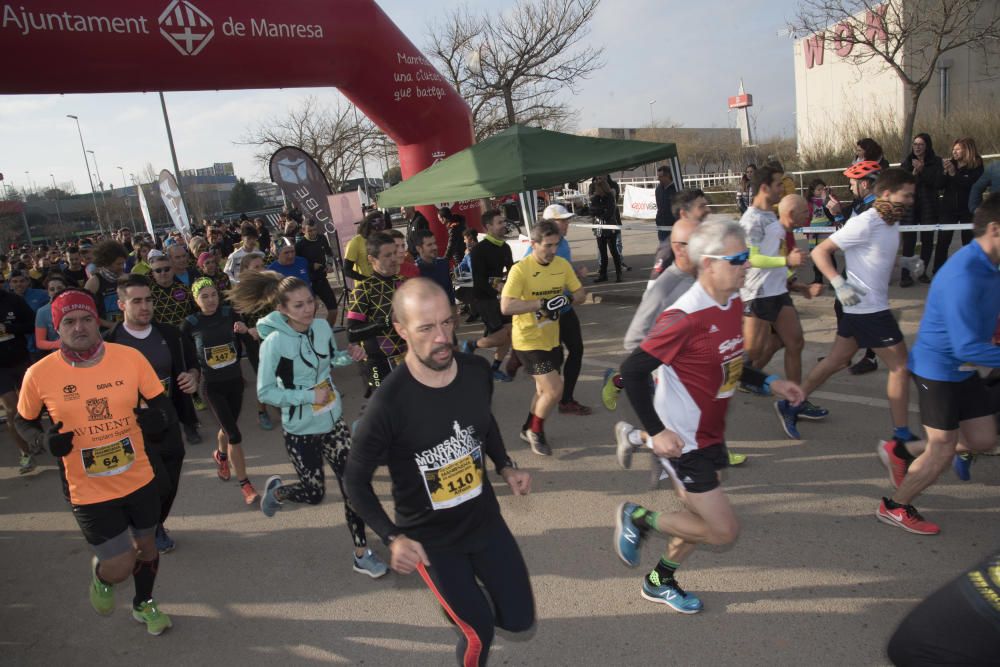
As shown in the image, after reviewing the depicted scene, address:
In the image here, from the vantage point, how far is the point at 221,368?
498cm

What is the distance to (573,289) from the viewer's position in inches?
206

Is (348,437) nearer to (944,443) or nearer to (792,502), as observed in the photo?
(792,502)

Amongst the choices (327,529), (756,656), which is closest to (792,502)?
(756,656)

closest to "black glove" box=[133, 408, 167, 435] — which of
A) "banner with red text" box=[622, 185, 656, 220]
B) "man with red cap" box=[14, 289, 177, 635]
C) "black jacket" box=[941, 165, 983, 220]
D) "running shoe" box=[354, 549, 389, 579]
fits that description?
"man with red cap" box=[14, 289, 177, 635]

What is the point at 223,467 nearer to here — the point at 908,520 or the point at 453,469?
the point at 453,469

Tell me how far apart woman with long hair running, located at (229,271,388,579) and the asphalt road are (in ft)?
1.61

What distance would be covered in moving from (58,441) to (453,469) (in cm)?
200

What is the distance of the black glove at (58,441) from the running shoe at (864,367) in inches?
246

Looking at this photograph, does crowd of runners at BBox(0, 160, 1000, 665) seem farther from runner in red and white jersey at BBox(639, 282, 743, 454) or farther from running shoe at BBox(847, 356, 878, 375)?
running shoe at BBox(847, 356, 878, 375)

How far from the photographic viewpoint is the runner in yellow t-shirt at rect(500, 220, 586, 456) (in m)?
5.01

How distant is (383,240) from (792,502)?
327cm

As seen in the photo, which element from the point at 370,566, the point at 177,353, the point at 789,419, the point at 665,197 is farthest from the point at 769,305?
the point at 665,197

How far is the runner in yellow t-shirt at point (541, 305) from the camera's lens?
501 cm

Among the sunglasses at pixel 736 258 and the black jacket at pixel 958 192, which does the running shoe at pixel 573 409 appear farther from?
the black jacket at pixel 958 192
